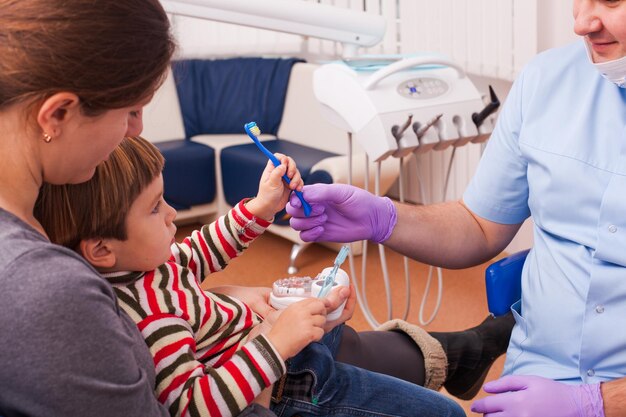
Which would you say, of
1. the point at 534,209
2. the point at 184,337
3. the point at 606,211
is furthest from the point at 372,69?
the point at 184,337

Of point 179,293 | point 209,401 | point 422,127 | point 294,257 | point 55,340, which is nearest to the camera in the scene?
point 55,340

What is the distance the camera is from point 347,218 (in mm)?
1575

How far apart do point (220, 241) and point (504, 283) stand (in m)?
0.55

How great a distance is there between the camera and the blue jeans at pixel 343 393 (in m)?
1.13

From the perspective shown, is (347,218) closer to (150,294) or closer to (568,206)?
(568,206)

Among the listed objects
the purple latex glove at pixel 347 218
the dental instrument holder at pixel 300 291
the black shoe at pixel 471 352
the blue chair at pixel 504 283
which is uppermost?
the dental instrument holder at pixel 300 291

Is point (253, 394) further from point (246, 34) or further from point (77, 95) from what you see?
point (246, 34)

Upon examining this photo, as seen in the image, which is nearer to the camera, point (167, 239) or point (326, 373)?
point (167, 239)

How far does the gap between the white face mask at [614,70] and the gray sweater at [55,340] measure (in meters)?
0.91

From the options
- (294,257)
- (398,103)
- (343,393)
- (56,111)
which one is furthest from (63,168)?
(294,257)

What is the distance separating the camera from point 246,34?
181 inches

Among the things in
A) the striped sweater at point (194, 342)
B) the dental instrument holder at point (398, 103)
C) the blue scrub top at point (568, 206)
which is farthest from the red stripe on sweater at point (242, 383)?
the dental instrument holder at point (398, 103)

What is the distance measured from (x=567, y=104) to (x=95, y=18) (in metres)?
0.91

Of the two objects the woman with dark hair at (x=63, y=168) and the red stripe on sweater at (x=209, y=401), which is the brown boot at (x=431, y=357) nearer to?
the red stripe on sweater at (x=209, y=401)
